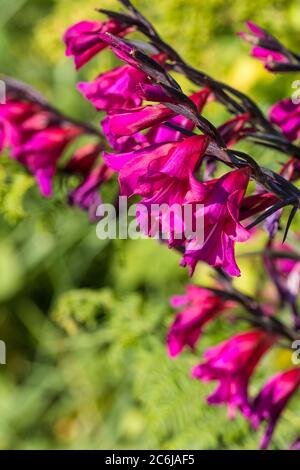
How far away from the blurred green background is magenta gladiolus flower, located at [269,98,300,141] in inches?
17.6

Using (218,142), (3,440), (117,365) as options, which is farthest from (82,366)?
(218,142)

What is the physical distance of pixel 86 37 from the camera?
3.02ft

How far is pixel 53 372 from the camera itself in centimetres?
256

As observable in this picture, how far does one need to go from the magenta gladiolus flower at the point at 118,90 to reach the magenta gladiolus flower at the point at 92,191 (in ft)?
0.92

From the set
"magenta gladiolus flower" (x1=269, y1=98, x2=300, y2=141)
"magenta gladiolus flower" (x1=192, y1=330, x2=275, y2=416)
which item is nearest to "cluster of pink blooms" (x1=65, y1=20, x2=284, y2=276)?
"magenta gladiolus flower" (x1=269, y1=98, x2=300, y2=141)

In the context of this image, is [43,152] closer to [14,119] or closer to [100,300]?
[14,119]

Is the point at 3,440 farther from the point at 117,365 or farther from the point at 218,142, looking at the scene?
the point at 218,142

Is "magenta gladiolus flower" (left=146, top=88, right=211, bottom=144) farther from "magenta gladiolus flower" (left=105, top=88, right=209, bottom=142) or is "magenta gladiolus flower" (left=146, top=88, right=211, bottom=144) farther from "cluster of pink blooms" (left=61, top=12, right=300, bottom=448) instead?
"magenta gladiolus flower" (left=105, top=88, right=209, bottom=142)

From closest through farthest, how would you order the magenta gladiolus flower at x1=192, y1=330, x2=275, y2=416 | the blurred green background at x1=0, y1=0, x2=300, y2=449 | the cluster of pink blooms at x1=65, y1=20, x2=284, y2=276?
1. the cluster of pink blooms at x1=65, y1=20, x2=284, y2=276
2. the magenta gladiolus flower at x1=192, y1=330, x2=275, y2=416
3. the blurred green background at x1=0, y1=0, x2=300, y2=449

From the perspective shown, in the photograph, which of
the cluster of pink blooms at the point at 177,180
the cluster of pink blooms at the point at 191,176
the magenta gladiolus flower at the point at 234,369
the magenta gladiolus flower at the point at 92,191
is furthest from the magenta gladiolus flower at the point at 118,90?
the magenta gladiolus flower at the point at 234,369

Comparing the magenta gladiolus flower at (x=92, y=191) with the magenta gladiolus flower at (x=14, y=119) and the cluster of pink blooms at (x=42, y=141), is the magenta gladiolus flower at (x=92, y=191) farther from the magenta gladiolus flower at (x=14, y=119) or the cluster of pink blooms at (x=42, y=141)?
the magenta gladiolus flower at (x=14, y=119)

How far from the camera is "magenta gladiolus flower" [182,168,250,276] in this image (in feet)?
2.30

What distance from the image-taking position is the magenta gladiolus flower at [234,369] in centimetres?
108

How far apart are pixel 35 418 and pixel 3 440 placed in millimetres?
132
